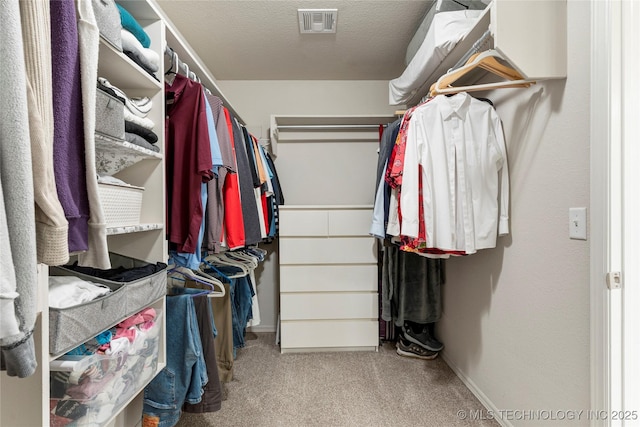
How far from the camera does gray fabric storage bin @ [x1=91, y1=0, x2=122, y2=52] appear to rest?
2.60 ft

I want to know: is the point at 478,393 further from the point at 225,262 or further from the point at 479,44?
the point at 479,44

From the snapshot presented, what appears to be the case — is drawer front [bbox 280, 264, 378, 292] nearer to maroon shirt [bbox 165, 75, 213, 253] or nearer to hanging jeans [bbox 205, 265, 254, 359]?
hanging jeans [bbox 205, 265, 254, 359]

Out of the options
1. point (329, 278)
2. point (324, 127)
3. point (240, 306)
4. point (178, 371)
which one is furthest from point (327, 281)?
point (324, 127)

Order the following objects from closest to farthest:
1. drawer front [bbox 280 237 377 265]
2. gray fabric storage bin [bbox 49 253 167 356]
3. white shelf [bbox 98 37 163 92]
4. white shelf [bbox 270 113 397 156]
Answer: gray fabric storage bin [bbox 49 253 167 356] → white shelf [bbox 98 37 163 92] → drawer front [bbox 280 237 377 265] → white shelf [bbox 270 113 397 156]

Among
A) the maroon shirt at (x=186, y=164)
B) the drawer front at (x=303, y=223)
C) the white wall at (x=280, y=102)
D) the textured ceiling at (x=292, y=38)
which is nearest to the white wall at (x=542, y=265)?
the textured ceiling at (x=292, y=38)

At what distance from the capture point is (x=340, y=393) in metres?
1.74

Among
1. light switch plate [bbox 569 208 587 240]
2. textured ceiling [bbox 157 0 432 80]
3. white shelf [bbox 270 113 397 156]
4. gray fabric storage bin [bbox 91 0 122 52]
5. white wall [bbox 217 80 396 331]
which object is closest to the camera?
gray fabric storage bin [bbox 91 0 122 52]

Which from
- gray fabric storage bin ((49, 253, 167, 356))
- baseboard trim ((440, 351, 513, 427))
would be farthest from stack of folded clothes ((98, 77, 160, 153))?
baseboard trim ((440, 351, 513, 427))

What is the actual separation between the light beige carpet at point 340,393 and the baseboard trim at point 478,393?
0.03m

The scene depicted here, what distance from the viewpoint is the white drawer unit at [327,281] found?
7.31 feet

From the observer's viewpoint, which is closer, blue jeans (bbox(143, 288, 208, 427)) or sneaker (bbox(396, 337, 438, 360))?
blue jeans (bbox(143, 288, 208, 427))

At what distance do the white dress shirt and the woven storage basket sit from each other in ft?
3.55

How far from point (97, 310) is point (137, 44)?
0.82 m
